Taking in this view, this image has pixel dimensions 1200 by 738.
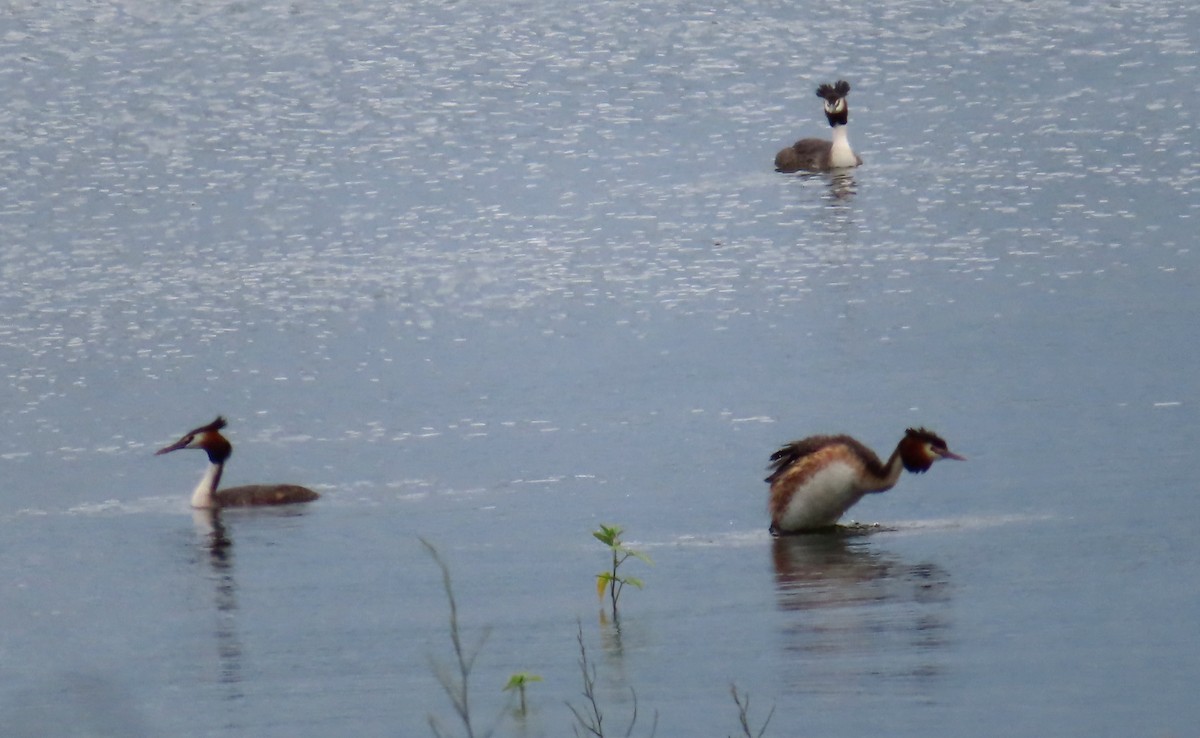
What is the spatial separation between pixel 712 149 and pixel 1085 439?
1383 cm

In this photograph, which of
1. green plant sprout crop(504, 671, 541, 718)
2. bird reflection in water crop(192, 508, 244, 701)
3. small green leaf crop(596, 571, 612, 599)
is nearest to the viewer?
green plant sprout crop(504, 671, 541, 718)

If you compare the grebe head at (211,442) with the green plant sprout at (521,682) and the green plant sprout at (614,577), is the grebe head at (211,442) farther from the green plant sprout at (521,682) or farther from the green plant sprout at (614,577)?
the green plant sprout at (521,682)

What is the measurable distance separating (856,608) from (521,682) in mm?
2307

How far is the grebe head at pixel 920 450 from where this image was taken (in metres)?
12.1

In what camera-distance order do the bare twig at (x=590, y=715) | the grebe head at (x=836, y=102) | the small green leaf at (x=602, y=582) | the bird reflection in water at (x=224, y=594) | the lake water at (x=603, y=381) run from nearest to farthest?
the bare twig at (x=590, y=715) → the lake water at (x=603, y=381) → the bird reflection in water at (x=224, y=594) → the small green leaf at (x=602, y=582) → the grebe head at (x=836, y=102)

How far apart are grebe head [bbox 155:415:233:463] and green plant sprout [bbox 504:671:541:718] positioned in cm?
585

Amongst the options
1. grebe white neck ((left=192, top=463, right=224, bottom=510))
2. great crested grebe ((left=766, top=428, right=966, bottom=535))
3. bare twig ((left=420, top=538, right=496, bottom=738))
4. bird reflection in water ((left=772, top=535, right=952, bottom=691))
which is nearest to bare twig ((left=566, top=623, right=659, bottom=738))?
bare twig ((left=420, top=538, right=496, bottom=738))

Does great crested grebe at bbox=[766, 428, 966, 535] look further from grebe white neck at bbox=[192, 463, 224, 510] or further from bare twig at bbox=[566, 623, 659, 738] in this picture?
grebe white neck at bbox=[192, 463, 224, 510]

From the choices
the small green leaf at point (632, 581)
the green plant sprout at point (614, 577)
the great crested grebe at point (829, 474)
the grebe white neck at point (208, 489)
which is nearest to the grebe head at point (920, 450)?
the great crested grebe at point (829, 474)

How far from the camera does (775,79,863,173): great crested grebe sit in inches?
988

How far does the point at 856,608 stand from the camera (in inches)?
393

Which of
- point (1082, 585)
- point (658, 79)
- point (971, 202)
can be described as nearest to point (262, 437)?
point (1082, 585)

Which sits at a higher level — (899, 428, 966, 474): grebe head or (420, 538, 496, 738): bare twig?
(899, 428, 966, 474): grebe head

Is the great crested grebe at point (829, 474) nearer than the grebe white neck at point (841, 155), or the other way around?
the great crested grebe at point (829, 474)
